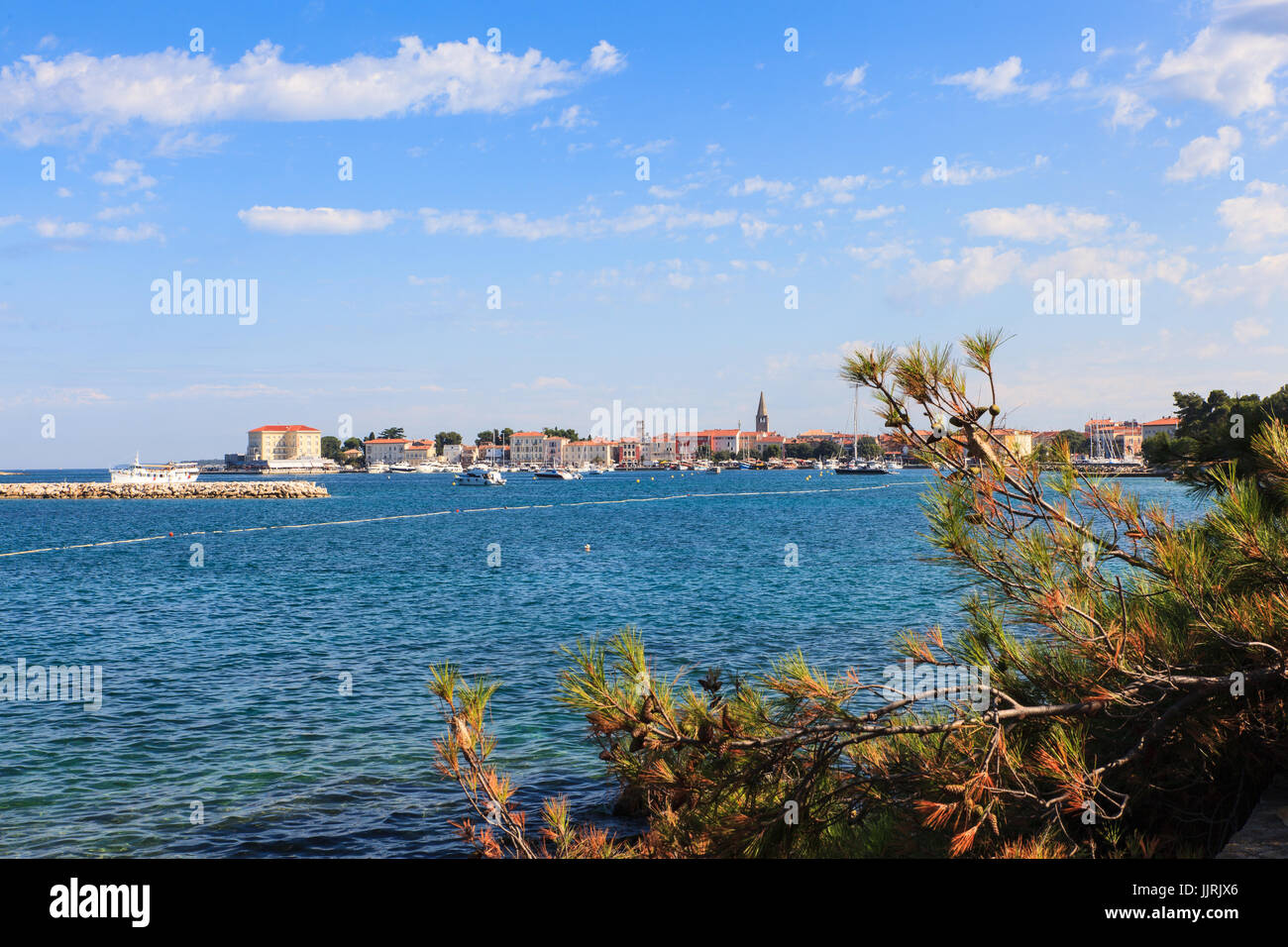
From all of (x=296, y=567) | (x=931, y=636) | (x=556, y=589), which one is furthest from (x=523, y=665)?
(x=296, y=567)

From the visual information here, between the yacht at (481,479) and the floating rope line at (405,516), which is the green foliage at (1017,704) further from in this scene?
the yacht at (481,479)

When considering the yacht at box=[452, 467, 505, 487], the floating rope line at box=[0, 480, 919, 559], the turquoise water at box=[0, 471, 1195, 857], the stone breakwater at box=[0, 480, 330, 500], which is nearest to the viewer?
the turquoise water at box=[0, 471, 1195, 857]

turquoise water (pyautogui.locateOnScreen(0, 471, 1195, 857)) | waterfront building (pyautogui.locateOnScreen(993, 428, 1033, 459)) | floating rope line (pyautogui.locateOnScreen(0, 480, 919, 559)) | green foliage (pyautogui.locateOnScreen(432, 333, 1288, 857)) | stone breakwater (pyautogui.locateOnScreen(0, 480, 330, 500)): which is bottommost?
turquoise water (pyautogui.locateOnScreen(0, 471, 1195, 857))

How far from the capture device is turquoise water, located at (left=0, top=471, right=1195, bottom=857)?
432 inches

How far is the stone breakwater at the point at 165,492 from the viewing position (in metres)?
100

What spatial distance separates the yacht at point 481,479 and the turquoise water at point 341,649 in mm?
77030

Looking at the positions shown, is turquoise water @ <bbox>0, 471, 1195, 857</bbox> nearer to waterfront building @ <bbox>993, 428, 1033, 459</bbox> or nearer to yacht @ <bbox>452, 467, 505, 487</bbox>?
waterfront building @ <bbox>993, 428, 1033, 459</bbox>

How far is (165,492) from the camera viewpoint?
101375mm

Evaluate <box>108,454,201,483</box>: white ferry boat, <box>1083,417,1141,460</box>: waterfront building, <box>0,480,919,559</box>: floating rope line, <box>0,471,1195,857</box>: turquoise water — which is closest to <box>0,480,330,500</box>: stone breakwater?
<box>108,454,201,483</box>: white ferry boat

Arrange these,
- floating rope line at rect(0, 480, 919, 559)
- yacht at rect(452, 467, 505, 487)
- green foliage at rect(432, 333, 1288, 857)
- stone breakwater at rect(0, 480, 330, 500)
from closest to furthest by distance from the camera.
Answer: green foliage at rect(432, 333, 1288, 857) → floating rope line at rect(0, 480, 919, 559) → stone breakwater at rect(0, 480, 330, 500) → yacht at rect(452, 467, 505, 487)

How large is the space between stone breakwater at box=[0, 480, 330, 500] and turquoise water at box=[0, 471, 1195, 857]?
4972 centimetres

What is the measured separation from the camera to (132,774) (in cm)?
1243
